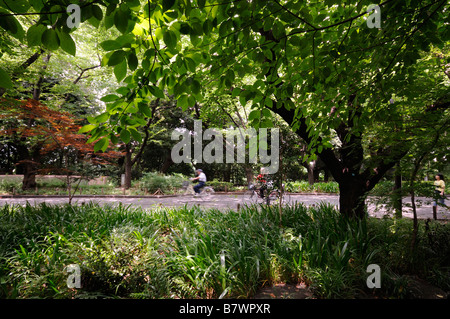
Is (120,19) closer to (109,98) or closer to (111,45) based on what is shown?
(111,45)

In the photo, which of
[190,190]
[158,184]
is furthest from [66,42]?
[190,190]

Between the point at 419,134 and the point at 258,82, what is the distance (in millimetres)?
2905

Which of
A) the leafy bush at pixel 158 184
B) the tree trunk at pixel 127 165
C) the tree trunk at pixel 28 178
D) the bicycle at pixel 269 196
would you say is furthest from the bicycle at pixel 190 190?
the tree trunk at pixel 28 178

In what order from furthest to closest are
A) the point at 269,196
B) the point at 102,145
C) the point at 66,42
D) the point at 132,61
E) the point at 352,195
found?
the point at 269,196
the point at 352,195
the point at 102,145
the point at 132,61
the point at 66,42

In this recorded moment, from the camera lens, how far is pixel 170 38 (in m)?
1.33

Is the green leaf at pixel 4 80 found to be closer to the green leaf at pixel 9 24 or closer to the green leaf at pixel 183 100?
the green leaf at pixel 9 24

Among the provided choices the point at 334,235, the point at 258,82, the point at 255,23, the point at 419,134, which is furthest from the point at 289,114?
the point at 255,23

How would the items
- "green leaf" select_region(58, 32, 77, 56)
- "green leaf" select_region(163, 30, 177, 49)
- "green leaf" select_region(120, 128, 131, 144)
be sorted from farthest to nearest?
"green leaf" select_region(120, 128, 131, 144) → "green leaf" select_region(163, 30, 177, 49) → "green leaf" select_region(58, 32, 77, 56)

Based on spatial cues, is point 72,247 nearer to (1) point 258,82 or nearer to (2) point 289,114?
(1) point 258,82

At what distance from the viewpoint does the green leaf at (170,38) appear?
4.32 feet

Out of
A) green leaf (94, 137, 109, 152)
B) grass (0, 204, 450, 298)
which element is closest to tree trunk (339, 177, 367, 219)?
grass (0, 204, 450, 298)

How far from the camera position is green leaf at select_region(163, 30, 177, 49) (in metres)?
1.32

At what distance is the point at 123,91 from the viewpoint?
1469mm

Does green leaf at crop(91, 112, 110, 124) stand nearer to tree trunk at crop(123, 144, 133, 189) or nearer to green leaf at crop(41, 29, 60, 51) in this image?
green leaf at crop(41, 29, 60, 51)
